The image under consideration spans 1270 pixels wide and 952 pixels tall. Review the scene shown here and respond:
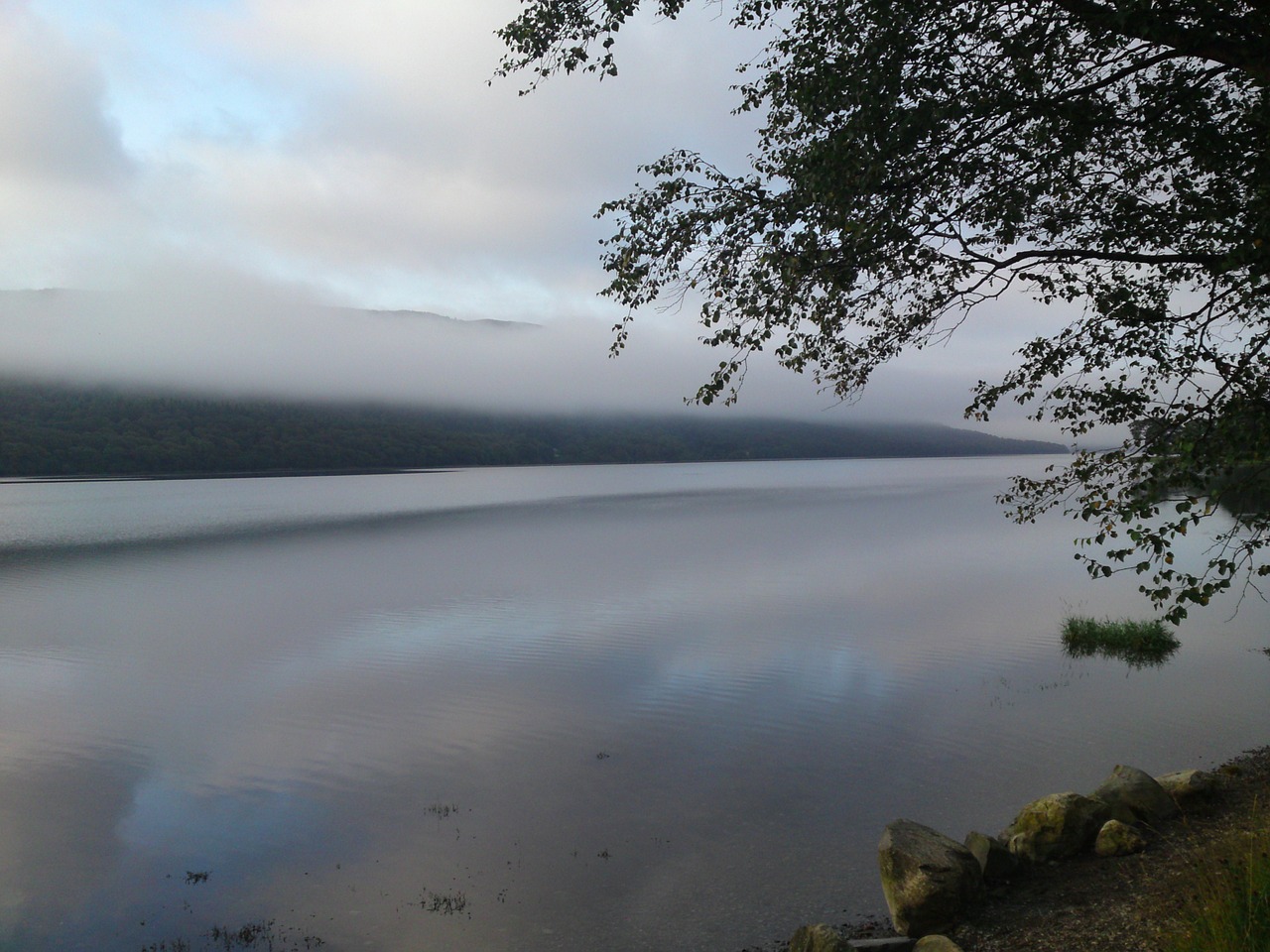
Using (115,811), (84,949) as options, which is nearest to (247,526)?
(115,811)

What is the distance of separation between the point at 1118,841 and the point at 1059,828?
1.84 ft

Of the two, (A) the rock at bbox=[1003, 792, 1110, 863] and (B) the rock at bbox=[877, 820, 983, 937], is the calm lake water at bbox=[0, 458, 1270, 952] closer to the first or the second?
(B) the rock at bbox=[877, 820, 983, 937]

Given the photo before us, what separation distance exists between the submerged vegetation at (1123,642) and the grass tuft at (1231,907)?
658 inches

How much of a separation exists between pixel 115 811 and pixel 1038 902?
39.8 ft

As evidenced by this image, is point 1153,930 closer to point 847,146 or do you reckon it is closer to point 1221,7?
point 847,146

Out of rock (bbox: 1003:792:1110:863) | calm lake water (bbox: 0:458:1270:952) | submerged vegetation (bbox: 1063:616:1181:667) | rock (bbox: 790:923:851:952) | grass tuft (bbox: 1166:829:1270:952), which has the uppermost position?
grass tuft (bbox: 1166:829:1270:952)

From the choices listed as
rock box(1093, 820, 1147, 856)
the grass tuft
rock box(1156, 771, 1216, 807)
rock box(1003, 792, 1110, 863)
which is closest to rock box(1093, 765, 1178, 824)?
rock box(1156, 771, 1216, 807)

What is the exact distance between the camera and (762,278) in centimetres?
966

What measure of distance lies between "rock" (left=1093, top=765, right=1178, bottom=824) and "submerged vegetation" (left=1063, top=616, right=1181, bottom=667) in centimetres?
1246

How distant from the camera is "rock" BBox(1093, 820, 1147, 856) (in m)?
9.43

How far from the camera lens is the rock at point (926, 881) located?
8609 millimetres

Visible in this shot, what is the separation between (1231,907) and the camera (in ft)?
19.3

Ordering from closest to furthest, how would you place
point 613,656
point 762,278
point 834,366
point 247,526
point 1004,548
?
point 762,278 < point 834,366 < point 613,656 < point 1004,548 < point 247,526

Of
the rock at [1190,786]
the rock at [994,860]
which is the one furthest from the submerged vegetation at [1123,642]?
the rock at [994,860]
